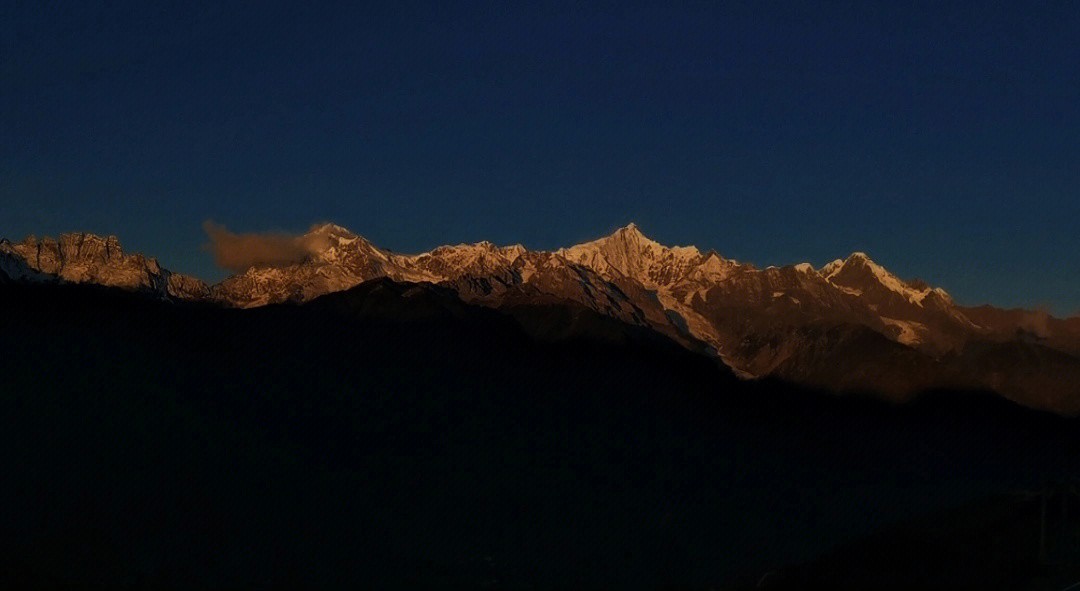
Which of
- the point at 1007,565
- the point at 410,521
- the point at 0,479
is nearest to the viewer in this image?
the point at 1007,565

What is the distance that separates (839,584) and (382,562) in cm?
8138

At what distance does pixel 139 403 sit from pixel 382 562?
153 ft

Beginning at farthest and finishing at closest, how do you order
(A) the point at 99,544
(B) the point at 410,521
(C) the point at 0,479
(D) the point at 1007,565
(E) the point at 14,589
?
(B) the point at 410,521, (C) the point at 0,479, (A) the point at 99,544, (E) the point at 14,589, (D) the point at 1007,565

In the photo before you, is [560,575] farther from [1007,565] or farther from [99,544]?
[1007,565]

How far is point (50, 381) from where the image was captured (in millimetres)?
195750

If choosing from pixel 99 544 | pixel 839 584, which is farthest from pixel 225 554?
pixel 839 584

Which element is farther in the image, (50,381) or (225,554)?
(50,381)

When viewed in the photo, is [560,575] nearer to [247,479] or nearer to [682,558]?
[682,558]

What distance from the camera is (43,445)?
17938 centimetres

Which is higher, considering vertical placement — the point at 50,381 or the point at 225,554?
the point at 50,381

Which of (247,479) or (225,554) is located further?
(247,479)

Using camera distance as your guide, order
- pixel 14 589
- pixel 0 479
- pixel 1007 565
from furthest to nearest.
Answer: pixel 0 479 < pixel 14 589 < pixel 1007 565

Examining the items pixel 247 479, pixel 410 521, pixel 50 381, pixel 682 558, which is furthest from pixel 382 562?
pixel 50 381

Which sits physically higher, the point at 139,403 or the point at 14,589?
the point at 139,403
